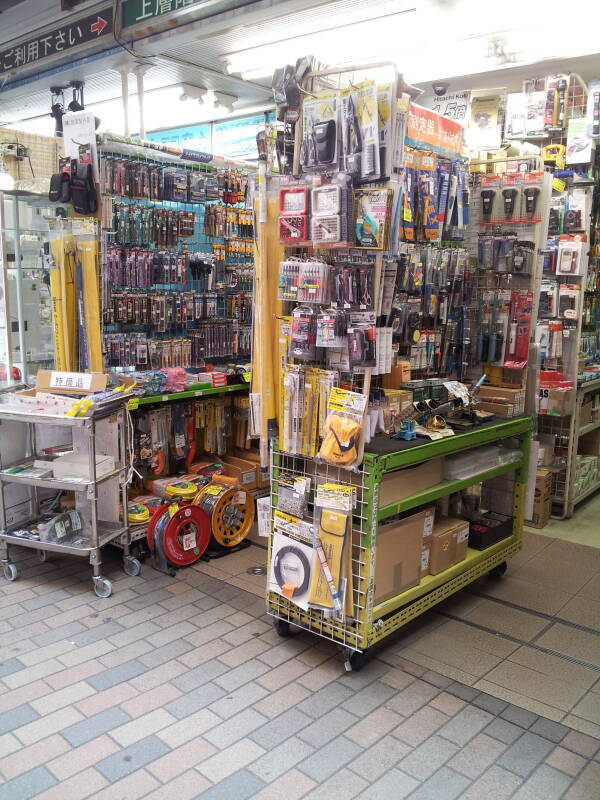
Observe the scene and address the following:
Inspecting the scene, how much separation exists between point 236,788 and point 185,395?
2.68m

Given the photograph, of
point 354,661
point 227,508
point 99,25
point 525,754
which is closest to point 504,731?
point 525,754

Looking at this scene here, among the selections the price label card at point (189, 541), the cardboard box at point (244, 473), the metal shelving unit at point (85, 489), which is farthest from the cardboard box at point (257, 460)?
the metal shelving unit at point (85, 489)

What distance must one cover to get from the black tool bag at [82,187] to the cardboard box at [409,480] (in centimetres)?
266

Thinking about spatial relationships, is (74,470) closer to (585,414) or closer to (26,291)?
(26,291)

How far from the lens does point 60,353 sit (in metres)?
4.39

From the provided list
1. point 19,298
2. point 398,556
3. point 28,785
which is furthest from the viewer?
point 19,298

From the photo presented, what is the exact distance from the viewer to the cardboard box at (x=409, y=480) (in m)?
3.02

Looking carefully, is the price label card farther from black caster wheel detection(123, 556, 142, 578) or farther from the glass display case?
the glass display case

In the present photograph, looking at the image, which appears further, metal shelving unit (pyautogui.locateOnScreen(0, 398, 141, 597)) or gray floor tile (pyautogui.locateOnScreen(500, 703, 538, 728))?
metal shelving unit (pyautogui.locateOnScreen(0, 398, 141, 597))

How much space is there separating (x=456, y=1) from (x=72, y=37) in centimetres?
353

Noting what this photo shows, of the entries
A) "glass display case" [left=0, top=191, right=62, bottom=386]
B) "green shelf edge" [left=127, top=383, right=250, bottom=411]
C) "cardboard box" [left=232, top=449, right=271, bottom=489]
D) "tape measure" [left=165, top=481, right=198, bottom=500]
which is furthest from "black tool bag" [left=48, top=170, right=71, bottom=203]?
"cardboard box" [left=232, top=449, right=271, bottom=489]

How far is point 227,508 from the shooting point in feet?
14.6

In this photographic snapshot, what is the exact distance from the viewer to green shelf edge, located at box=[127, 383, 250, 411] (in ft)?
Result: 14.0

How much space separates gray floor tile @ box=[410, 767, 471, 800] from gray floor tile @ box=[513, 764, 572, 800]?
0.62ft
